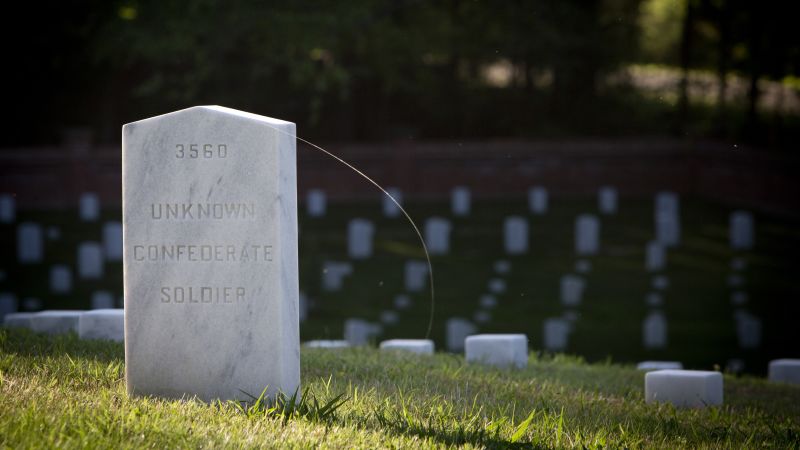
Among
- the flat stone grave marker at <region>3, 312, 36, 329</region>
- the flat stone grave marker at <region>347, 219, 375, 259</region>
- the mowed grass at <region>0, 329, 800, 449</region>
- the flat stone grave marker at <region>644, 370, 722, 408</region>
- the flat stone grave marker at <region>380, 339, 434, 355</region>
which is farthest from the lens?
the flat stone grave marker at <region>347, 219, 375, 259</region>

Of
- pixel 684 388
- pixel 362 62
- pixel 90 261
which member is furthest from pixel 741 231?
pixel 684 388

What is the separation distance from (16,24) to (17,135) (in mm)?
2873

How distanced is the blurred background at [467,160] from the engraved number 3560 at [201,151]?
9868 mm

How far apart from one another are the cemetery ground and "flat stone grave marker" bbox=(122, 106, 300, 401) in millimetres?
8486

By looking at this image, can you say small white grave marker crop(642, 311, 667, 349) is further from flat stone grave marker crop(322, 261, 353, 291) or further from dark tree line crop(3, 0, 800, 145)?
dark tree line crop(3, 0, 800, 145)

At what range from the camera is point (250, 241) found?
17.2 ft

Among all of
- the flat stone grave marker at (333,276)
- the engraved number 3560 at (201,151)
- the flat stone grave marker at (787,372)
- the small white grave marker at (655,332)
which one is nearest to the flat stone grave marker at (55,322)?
the engraved number 3560 at (201,151)

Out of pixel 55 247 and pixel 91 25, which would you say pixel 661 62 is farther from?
pixel 55 247

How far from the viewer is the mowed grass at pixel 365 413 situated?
14.9ft

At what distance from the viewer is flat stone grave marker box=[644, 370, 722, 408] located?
701cm

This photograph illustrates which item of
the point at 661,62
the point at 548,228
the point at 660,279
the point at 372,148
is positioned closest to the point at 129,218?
the point at 660,279

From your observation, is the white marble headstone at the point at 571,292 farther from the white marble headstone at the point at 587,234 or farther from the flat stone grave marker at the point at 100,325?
the flat stone grave marker at the point at 100,325

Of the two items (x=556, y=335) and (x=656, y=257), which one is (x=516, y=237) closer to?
(x=656, y=257)

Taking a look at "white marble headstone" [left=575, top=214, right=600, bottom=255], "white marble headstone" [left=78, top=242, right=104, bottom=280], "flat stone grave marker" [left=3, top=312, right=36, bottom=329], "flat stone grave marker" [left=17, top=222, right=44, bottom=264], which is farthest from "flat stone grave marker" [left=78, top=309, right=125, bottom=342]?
"white marble headstone" [left=575, top=214, right=600, bottom=255]
